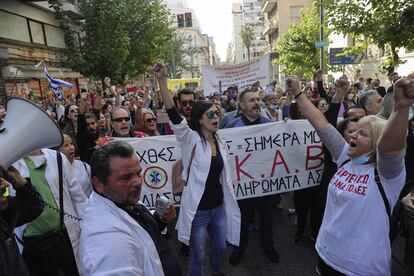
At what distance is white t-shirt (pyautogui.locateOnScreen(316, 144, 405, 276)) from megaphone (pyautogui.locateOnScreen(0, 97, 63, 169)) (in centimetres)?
182

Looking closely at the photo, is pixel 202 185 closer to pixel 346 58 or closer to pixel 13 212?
pixel 13 212

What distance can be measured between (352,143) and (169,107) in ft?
4.61

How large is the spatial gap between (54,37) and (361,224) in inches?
678

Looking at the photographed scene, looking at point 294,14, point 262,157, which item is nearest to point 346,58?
point 262,157

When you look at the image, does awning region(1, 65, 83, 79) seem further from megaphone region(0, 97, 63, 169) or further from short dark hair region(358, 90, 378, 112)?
short dark hair region(358, 90, 378, 112)

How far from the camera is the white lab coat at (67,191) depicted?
2412mm

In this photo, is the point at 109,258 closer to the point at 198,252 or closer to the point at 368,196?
the point at 368,196

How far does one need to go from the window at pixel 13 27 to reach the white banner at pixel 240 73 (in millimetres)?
8531

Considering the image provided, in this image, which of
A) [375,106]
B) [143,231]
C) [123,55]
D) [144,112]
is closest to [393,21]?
[375,106]

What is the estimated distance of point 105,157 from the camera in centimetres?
151

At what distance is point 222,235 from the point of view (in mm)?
2984

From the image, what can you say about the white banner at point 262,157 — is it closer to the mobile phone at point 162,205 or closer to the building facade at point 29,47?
the mobile phone at point 162,205

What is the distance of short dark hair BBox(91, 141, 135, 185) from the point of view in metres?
1.49

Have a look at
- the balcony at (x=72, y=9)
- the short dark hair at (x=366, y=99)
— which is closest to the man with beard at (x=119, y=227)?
the short dark hair at (x=366, y=99)
